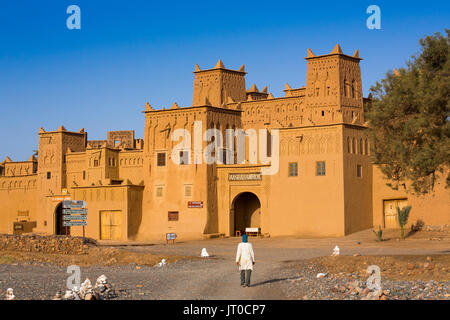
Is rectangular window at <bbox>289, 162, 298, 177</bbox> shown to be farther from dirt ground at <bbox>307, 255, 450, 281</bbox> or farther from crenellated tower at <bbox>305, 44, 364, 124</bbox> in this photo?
dirt ground at <bbox>307, 255, 450, 281</bbox>

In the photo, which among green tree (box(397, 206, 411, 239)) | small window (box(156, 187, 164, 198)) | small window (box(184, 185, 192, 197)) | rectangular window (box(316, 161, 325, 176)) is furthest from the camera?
small window (box(156, 187, 164, 198))

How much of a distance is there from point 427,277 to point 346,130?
61.7ft

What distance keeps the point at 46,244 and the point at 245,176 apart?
49.8ft

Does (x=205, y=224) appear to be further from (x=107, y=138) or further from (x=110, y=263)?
(x=107, y=138)

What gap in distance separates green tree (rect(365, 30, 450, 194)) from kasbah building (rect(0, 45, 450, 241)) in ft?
50.5

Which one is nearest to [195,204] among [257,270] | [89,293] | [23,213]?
[257,270]

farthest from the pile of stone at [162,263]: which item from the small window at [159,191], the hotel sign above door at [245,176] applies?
the small window at [159,191]

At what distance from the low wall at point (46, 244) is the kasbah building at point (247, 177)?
11429 mm

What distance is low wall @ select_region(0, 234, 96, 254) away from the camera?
113 ft

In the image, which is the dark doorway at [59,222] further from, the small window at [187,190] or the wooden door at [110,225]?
the small window at [187,190]

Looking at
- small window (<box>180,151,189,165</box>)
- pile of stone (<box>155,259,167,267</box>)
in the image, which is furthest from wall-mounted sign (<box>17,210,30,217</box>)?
pile of stone (<box>155,259,167,267</box>)

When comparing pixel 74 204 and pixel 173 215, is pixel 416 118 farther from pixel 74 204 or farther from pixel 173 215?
pixel 173 215

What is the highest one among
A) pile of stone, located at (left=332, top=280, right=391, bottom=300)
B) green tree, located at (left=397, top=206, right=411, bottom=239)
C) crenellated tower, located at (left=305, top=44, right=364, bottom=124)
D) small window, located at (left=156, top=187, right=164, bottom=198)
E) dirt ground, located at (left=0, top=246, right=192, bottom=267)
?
crenellated tower, located at (left=305, top=44, right=364, bottom=124)
